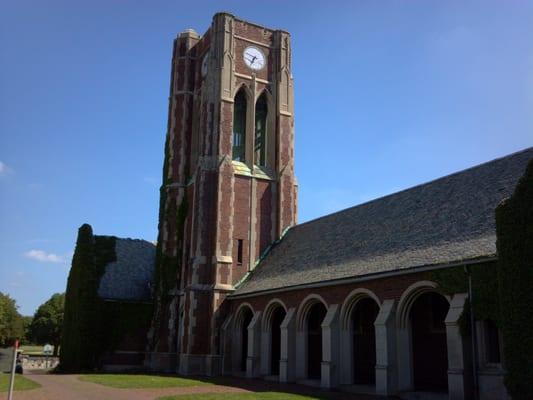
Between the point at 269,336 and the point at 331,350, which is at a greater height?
the point at 269,336

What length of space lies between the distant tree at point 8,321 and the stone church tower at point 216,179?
43.3m

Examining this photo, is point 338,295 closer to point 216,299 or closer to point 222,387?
point 222,387

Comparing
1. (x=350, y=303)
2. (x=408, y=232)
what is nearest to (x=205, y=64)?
(x=408, y=232)

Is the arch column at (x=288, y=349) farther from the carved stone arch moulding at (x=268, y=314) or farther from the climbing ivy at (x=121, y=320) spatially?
the climbing ivy at (x=121, y=320)

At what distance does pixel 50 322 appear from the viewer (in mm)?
76000

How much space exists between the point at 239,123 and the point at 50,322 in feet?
162

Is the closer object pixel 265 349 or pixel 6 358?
pixel 6 358

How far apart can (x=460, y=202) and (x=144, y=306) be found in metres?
24.1

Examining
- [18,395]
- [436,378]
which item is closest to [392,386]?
[436,378]

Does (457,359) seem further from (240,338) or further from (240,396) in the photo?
(240,338)

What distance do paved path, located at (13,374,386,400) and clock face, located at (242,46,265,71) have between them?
22.9 meters

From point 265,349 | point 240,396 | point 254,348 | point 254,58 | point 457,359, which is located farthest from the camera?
point 254,58

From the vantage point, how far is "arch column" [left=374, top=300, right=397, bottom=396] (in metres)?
20.7

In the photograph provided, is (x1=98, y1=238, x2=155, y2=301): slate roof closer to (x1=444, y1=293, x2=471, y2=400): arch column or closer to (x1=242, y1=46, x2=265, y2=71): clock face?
(x1=242, y1=46, x2=265, y2=71): clock face
